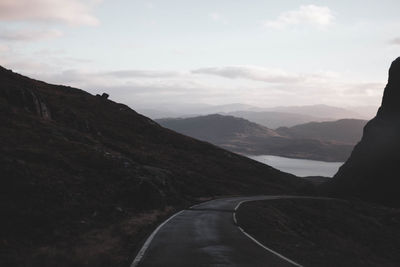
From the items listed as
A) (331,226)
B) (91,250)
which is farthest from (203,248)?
(331,226)

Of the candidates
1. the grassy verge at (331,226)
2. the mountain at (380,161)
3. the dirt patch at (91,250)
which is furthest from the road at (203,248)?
the mountain at (380,161)

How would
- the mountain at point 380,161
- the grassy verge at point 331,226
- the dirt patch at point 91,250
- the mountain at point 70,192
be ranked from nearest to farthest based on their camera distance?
the dirt patch at point 91,250 < the mountain at point 70,192 < the grassy verge at point 331,226 < the mountain at point 380,161

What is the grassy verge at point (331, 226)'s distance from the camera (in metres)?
27.1

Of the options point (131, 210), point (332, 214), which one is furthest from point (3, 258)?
point (332, 214)

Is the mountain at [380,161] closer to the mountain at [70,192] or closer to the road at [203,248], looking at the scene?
the mountain at [70,192]

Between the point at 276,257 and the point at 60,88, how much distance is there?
10805 centimetres

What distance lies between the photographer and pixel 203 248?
1612 centimetres

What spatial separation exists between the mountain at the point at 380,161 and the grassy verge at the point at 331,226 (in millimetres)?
14317

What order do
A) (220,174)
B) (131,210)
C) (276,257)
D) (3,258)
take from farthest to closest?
(220,174)
(131,210)
(276,257)
(3,258)

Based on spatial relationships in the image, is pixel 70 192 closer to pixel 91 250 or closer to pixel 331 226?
pixel 91 250

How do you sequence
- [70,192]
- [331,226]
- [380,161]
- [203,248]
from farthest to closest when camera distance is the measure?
[380,161] < [331,226] < [70,192] < [203,248]

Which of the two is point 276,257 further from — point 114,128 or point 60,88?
point 60,88

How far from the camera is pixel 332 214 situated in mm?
50406

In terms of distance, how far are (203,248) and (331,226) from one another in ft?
104
